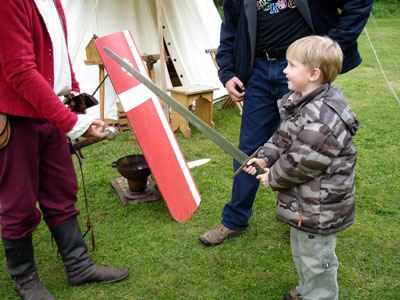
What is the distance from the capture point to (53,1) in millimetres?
2076

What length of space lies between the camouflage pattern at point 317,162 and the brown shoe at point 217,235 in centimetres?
98

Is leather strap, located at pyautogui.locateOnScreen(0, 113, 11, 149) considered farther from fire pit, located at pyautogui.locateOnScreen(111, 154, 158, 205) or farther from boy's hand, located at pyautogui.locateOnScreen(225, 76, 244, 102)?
fire pit, located at pyautogui.locateOnScreen(111, 154, 158, 205)

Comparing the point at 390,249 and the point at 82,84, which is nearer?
the point at 390,249

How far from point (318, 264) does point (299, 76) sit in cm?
86

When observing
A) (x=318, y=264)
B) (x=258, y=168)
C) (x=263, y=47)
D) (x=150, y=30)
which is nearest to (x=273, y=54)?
(x=263, y=47)

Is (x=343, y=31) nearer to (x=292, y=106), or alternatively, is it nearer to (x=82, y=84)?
(x=292, y=106)

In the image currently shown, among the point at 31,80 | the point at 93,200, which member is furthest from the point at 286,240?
the point at 31,80

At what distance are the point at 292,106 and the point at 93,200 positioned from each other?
2297 mm

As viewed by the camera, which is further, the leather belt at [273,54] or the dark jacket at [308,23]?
the leather belt at [273,54]

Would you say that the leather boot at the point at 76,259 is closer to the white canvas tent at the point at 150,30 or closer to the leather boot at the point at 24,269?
the leather boot at the point at 24,269

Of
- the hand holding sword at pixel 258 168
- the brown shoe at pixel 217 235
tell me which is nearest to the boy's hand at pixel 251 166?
the hand holding sword at pixel 258 168

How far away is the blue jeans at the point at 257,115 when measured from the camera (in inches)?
92.7

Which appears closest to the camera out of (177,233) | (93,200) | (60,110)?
(60,110)

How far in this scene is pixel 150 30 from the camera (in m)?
5.92
